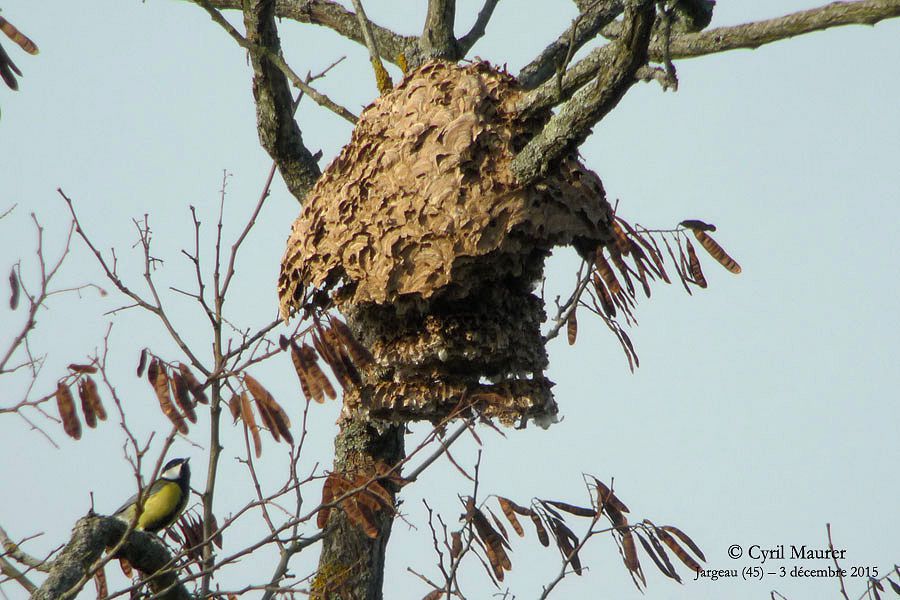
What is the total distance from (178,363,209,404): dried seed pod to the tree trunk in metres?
1.35

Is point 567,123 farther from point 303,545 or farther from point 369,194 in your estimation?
point 303,545

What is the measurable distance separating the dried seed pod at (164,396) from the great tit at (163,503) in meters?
2.44

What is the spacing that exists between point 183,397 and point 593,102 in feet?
5.30

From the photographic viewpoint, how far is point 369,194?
3.77 m

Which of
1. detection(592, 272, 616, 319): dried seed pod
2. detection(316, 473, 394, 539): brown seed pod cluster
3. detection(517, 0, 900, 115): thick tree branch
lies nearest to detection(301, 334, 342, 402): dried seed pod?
detection(316, 473, 394, 539): brown seed pod cluster

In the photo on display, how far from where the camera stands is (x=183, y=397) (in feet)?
10.9

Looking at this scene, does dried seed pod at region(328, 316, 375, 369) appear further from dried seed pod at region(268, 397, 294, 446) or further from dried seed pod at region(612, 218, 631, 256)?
dried seed pod at region(612, 218, 631, 256)

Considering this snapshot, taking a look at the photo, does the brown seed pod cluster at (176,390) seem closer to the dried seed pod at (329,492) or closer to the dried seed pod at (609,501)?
the dried seed pod at (329,492)

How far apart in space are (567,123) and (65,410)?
1962mm

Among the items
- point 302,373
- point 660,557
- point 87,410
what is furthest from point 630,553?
point 87,410

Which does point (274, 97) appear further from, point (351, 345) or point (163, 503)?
point (163, 503)

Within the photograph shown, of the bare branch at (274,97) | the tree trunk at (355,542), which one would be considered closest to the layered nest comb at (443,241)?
the tree trunk at (355,542)

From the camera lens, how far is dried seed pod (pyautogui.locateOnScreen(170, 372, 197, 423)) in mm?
3295

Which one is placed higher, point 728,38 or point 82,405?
point 728,38
